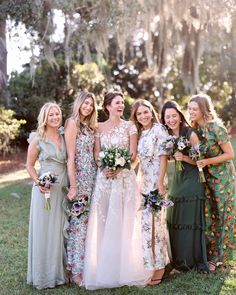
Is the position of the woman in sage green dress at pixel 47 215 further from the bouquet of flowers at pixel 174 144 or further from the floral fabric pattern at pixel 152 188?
the bouquet of flowers at pixel 174 144

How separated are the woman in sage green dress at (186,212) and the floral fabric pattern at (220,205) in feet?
0.67

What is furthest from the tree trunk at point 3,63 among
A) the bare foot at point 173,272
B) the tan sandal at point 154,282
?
the tan sandal at point 154,282

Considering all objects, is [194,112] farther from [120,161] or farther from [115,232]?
[115,232]

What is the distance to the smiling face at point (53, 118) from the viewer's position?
185 inches

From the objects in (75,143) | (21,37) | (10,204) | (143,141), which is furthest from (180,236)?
(21,37)

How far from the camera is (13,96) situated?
15977 mm

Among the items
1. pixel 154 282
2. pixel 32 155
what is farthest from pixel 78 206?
pixel 154 282

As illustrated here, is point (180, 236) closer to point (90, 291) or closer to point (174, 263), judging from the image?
point (174, 263)

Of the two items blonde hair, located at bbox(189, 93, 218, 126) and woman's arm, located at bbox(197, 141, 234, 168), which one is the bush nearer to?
blonde hair, located at bbox(189, 93, 218, 126)

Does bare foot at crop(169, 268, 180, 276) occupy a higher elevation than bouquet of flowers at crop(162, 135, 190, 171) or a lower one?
lower

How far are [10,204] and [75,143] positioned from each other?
4.99 meters

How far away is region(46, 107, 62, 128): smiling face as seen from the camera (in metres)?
4.70

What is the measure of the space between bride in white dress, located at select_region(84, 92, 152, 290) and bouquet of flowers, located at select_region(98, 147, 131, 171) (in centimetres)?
13

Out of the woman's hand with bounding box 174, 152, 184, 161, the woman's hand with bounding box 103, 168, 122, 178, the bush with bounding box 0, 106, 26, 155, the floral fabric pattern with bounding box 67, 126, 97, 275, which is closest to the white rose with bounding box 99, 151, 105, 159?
the woman's hand with bounding box 103, 168, 122, 178
